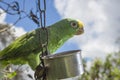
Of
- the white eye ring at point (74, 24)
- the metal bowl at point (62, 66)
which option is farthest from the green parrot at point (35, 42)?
the metal bowl at point (62, 66)

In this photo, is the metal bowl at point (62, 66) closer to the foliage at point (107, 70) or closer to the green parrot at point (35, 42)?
the green parrot at point (35, 42)

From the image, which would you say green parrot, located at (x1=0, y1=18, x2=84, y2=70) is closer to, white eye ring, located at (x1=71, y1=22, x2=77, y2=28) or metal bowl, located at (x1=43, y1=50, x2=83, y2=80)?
white eye ring, located at (x1=71, y1=22, x2=77, y2=28)

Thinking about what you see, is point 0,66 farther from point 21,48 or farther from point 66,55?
point 66,55

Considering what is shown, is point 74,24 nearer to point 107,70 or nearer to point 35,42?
point 35,42

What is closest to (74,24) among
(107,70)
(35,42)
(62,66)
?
(35,42)

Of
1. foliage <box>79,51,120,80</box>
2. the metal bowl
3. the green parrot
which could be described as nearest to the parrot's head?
the green parrot

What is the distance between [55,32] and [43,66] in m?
0.53

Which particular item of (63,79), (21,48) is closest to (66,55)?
(63,79)

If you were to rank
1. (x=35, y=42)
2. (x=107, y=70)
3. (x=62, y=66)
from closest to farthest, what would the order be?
1. (x=62, y=66)
2. (x=35, y=42)
3. (x=107, y=70)

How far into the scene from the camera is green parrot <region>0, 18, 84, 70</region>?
4.29 feet

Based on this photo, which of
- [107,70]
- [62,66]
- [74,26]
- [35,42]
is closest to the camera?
[62,66]

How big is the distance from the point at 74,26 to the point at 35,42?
0.29 metres

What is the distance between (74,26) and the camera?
64.4 inches

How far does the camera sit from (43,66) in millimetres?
1009
